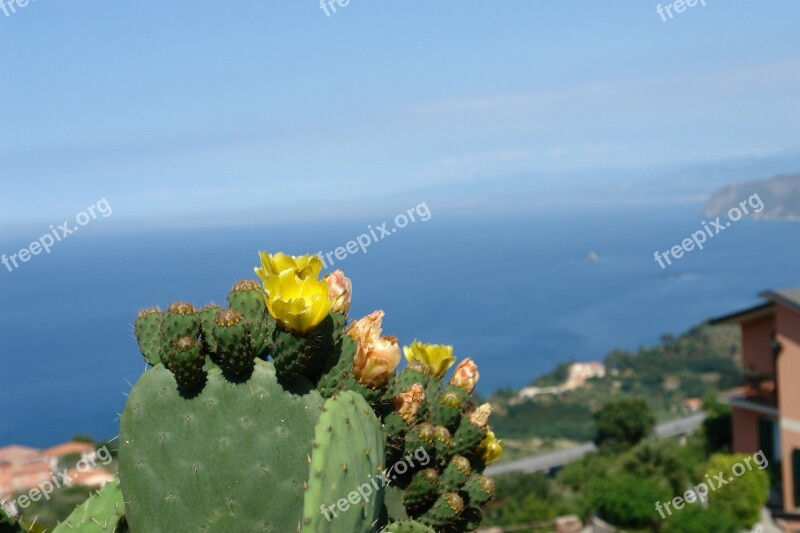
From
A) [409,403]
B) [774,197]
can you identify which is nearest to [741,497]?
[409,403]

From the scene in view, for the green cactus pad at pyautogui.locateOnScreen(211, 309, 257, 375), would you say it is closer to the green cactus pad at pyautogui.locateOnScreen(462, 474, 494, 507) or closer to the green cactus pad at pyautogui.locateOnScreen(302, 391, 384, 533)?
the green cactus pad at pyautogui.locateOnScreen(302, 391, 384, 533)

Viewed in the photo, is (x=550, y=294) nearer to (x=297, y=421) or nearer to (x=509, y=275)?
(x=509, y=275)

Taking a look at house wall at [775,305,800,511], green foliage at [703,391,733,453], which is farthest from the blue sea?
house wall at [775,305,800,511]

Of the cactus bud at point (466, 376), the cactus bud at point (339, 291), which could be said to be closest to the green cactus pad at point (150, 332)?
the cactus bud at point (339, 291)

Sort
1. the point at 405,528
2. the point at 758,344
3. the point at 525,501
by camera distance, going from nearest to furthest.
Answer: the point at 405,528 → the point at 758,344 → the point at 525,501

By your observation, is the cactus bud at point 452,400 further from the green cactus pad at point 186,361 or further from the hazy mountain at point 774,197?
the hazy mountain at point 774,197

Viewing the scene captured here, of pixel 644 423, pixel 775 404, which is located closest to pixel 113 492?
pixel 775 404

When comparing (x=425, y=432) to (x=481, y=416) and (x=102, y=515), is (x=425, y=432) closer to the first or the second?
(x=481, y=416)
